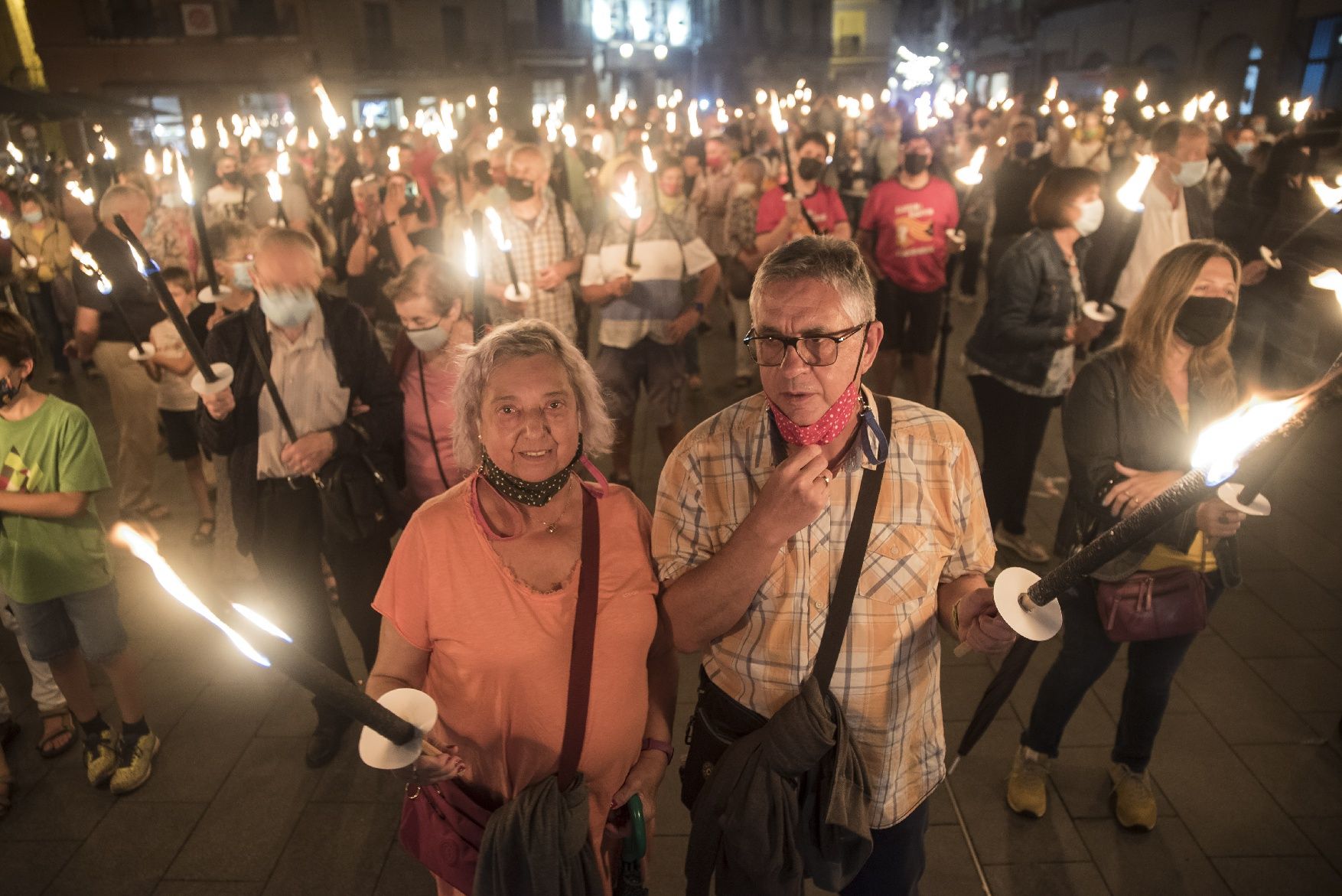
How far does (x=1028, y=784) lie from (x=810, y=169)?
5249 mm

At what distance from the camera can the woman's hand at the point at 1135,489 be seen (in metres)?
2.86

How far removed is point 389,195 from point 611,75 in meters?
46.9

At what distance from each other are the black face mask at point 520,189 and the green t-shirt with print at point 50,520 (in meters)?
3.12

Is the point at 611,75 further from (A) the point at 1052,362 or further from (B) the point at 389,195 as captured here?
(A) the point at 1052,362

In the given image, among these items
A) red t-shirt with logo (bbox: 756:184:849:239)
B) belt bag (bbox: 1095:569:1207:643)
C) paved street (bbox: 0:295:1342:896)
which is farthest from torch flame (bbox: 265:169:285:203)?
belt bag (bbox: 1095:569:1207:643)

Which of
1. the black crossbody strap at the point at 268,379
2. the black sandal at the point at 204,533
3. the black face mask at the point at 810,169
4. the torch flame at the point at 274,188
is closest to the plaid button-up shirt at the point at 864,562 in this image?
the black crossbody strap at the point at 268,379

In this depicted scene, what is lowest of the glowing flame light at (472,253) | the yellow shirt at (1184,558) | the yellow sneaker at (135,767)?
the yellow sneaker at (135,767)

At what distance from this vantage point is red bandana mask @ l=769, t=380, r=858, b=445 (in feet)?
6.64

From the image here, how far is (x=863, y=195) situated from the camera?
1155 centimetres

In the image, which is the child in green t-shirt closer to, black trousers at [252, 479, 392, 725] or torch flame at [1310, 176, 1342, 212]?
black trousers at [252, 479, 392, 725]

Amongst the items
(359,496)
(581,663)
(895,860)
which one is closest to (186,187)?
(359,496)

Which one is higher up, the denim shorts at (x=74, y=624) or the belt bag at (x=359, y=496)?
the belt bag at (x=359, y=496)

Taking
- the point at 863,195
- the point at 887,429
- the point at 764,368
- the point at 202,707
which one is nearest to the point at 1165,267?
the point at 887,429

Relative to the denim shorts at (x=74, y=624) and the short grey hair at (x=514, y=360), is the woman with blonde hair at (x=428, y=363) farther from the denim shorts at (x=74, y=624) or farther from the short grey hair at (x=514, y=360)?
the short grey hair at (x=514, y=360)
